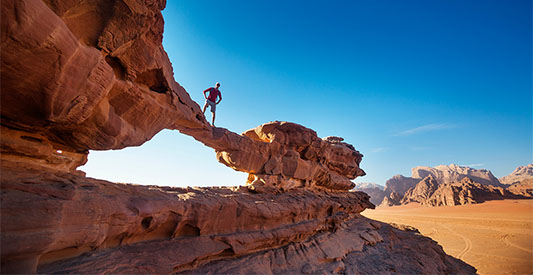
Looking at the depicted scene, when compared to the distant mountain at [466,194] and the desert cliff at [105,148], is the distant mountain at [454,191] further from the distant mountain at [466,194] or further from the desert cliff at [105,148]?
the desert cliff at [105,148]

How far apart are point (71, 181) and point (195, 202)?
8.80ft

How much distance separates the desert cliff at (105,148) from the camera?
9.75 ft

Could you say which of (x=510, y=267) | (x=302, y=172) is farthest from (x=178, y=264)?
(x=510, y=267)

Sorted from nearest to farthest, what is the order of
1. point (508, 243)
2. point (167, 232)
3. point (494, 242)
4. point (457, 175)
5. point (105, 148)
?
1. point (105, 148)
2. point (167, 232)
3. point (508, 243)
4. point (494, 242)
5. point (457, 175)

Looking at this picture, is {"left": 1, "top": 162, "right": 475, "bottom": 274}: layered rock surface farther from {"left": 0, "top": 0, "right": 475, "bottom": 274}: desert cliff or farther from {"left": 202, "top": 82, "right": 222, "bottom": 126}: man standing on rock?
{"left": 202, "top": 82, "right": 222, "bottom": 126}: man standing on rock

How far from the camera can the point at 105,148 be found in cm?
494

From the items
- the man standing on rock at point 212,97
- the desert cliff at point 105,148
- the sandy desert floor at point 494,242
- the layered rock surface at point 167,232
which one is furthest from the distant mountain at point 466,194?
the man standing on rock at point 212,97

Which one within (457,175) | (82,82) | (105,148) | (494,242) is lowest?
(494,242)

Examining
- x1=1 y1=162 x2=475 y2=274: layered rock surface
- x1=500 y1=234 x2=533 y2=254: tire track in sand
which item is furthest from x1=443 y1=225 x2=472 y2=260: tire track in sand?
x1=1 y1=162 x2=475 y2=274: layered rock surface

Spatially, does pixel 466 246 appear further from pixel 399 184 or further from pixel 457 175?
pixel 457 175

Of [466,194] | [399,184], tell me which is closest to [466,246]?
[466,194]

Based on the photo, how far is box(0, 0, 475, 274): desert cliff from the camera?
297 cm

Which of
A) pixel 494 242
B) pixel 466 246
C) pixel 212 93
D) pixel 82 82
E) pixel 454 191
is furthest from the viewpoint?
pixel 454 191

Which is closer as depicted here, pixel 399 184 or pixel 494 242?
pixel 494 242
